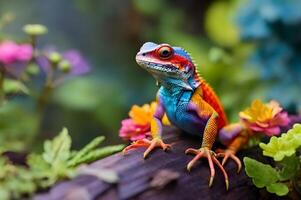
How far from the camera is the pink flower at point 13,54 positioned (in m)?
2.12

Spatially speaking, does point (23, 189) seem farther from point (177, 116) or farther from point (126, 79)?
point (126, 79)

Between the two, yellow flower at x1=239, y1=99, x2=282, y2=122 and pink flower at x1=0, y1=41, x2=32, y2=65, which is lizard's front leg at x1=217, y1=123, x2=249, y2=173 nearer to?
yellow flower at x1=239, y1=99, x2=282, y2=122

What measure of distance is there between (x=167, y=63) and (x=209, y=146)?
0.82 ft

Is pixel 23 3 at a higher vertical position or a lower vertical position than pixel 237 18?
higher

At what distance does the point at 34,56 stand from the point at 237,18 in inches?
53.9

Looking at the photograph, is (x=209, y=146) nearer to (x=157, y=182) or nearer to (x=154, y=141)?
(x=154, y=141)

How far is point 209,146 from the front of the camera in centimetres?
156

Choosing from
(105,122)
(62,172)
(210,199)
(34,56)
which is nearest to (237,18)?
(105,122)

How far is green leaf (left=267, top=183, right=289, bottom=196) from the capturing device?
4.67 feet

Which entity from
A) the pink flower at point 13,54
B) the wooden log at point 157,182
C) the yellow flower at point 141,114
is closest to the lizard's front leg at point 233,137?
the wooden log at point 157,182

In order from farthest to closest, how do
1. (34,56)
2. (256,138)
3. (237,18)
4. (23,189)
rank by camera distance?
1. (237,18)
2. (34,56)
3. (256,138)
4. (23,189)

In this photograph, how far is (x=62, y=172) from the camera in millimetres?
1282

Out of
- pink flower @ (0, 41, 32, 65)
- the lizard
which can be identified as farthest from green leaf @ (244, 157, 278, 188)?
pink flower @ (0, 41, 32, 65)

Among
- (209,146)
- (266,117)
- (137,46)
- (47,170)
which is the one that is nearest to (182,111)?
(209,146)
